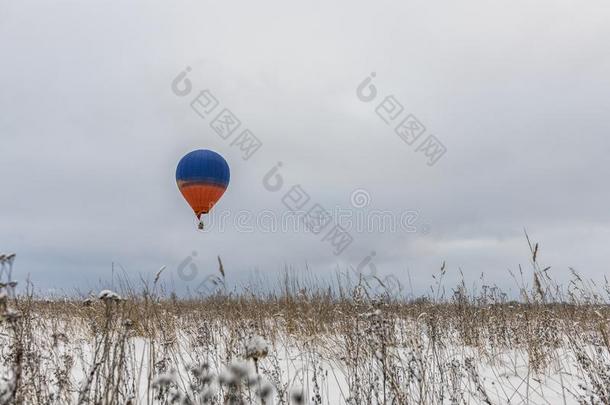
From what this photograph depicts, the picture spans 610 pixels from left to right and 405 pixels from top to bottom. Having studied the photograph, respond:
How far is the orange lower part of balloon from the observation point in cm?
1488

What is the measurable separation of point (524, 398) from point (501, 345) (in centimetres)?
216

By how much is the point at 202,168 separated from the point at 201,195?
91 cm

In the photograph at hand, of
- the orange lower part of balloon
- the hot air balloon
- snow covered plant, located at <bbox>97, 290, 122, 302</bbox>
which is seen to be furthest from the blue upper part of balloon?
snow covered plant, located at <bbox>97, 290, 122, 302</bbox>

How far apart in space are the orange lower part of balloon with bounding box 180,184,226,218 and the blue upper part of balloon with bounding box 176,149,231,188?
6.5 inches

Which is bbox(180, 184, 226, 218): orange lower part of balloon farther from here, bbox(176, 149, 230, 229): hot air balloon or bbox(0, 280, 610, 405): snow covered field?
bbox(0, 280, 610, 405): snow covered field

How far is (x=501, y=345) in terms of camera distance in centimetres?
635

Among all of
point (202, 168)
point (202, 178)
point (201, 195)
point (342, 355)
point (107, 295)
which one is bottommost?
point (342, 355)

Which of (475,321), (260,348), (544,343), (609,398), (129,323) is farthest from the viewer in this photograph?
(475,321)

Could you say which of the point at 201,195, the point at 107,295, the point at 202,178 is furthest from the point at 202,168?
the point at 107,295

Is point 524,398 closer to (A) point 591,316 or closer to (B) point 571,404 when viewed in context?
(B) point 571,404

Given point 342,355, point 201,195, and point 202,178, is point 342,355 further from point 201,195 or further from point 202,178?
point 201,195

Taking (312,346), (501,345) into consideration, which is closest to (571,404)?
(501,345)

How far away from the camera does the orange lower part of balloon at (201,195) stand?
14.9 m

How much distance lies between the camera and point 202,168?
14695 mm
